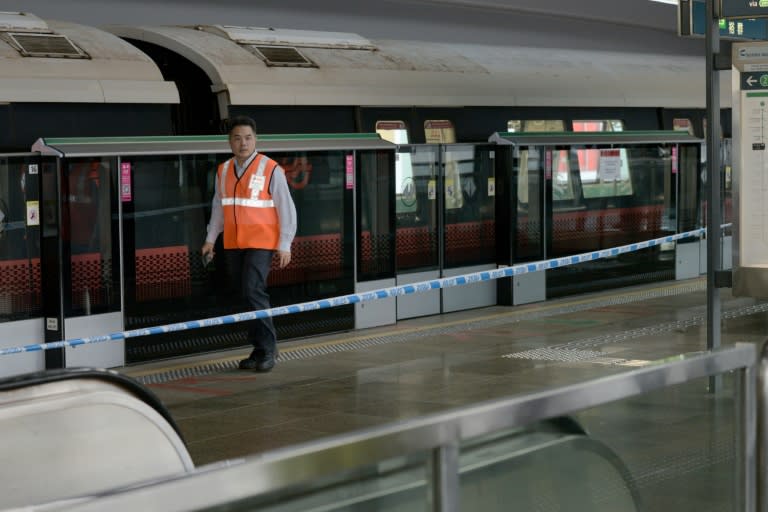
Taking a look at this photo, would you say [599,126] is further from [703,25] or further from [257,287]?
[703,25]

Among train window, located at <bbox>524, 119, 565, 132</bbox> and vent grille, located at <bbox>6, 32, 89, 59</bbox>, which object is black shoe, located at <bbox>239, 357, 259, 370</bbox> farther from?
train window, located at <bbox>524, 119, 565, 132</bbox>

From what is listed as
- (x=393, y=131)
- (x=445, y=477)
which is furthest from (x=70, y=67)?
(x=445, y=477)

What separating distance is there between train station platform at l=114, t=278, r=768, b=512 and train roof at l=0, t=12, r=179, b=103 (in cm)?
222

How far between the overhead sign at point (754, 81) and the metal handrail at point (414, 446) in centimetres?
432

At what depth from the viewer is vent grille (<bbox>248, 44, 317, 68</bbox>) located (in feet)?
39.5

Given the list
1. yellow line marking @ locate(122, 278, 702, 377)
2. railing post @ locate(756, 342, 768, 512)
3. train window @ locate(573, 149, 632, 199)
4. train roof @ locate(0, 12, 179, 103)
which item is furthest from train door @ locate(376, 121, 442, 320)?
railing post @ locate(756, 342, 768, 512)

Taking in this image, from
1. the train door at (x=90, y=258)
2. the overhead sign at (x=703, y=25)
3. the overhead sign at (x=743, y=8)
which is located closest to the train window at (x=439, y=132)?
the train door at (x=90, y=258)

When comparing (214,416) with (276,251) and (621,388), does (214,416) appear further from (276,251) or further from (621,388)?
(621,388)

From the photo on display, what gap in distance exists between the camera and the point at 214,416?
8.27 metres

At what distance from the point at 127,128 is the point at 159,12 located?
25.0 ft

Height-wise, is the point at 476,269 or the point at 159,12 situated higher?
the point at 159,12

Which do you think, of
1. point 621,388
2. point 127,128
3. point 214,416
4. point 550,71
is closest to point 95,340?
point 214,416

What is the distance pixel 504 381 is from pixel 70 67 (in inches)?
168

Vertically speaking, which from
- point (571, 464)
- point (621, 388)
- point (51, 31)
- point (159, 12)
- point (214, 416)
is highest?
point (159, 12)
